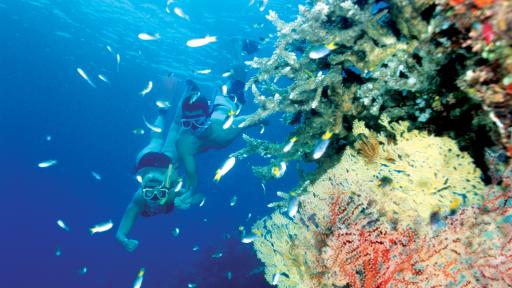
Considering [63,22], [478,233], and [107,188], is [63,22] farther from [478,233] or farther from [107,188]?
[107,188]

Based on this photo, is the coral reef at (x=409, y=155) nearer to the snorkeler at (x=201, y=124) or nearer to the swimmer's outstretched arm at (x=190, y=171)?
the snorkeler at (x=201, y=124)

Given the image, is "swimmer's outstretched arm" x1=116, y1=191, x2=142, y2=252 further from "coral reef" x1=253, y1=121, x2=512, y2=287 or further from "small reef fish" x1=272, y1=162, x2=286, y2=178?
"coral reef" x1=253, y1=121, x2=512, y2=287

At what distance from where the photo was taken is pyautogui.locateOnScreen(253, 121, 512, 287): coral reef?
2316 millimetres

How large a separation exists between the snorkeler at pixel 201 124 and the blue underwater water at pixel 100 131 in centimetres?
103

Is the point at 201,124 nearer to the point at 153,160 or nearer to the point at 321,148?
the point at 153,160

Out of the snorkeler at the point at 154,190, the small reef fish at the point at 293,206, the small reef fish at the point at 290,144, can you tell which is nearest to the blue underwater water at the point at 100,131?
the snorkeler at the point at 154,190

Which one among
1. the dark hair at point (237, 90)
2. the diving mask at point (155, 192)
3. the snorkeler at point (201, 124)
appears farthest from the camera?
the dark hair at point (237, 90)

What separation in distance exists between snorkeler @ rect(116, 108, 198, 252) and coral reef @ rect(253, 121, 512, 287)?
649 cm

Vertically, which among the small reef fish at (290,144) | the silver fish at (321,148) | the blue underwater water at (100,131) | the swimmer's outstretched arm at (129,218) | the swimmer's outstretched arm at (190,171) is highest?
the silver fish at (321,148)

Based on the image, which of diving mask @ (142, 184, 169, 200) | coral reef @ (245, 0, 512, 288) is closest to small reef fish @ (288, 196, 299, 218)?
coral reef @ (245, 0, 512, 288)

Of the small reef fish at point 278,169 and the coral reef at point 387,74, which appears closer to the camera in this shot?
the coral reef at point 387,74

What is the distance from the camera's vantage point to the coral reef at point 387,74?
2.43m

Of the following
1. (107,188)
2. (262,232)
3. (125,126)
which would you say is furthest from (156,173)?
(107,188)

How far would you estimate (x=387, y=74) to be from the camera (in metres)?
3.09
